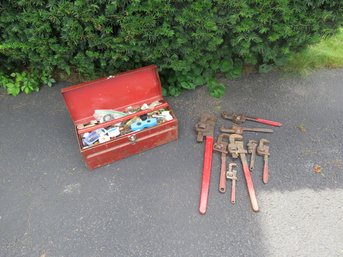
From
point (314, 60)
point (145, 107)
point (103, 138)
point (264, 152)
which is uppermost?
point (314, 60)

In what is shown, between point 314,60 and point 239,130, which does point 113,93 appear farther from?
point 314,60

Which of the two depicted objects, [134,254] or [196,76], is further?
[196,76]

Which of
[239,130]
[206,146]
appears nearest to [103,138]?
[206,146]

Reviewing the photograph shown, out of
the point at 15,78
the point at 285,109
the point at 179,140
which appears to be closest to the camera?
the point at 179,140

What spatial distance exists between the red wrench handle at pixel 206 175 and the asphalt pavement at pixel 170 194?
66 millimetres

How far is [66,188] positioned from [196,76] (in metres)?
2.14

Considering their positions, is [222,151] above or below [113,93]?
below

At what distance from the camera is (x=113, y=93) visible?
3.09 m

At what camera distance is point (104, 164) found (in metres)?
2.97

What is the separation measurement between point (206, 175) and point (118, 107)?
1.29 m

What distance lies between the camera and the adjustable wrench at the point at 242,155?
2.66 meters

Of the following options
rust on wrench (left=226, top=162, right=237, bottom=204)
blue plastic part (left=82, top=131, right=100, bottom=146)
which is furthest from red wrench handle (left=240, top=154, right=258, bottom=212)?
blue plastic part (left=82, top=131, right=100, bottom=146)

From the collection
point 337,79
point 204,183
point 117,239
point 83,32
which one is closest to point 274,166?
point 204,183

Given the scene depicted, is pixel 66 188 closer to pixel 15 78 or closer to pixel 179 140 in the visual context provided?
pixel 179 140
